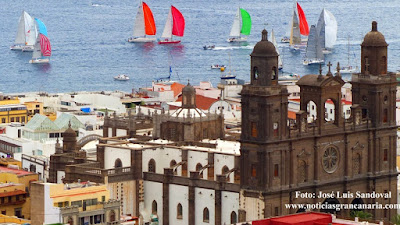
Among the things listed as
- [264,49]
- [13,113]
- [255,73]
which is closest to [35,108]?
[13,113]

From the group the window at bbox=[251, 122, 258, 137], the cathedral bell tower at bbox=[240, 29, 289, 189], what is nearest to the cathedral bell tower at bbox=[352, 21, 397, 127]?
the cathedral bell tower at bbox=[240, 29, 289, 189]

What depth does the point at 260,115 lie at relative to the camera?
412 ft

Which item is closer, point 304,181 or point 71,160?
point 304,181

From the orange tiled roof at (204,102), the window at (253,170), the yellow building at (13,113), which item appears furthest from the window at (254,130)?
the orange tiled roof at (204,102)

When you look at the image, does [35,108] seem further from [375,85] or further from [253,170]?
[253,170]

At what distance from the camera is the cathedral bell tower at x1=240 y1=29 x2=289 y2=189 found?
125312 mm

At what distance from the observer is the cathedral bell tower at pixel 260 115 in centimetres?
12531

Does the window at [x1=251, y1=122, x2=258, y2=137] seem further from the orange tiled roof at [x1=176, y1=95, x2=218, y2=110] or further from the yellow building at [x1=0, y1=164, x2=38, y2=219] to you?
the orange tiled roof at [x1=176, y1=95, x2=218, y2=110]

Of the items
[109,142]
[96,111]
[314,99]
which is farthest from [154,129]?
[96,111]

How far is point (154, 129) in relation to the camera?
140 m

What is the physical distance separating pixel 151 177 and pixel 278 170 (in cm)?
1264

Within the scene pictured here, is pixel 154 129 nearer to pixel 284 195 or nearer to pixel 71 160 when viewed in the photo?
pixel 71 160

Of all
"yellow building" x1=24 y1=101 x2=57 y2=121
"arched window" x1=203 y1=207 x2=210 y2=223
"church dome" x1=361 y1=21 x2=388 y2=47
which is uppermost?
"church dome" x1=361 y1=21 x2=388 y2=47

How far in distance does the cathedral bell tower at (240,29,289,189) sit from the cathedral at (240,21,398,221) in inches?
2.8
